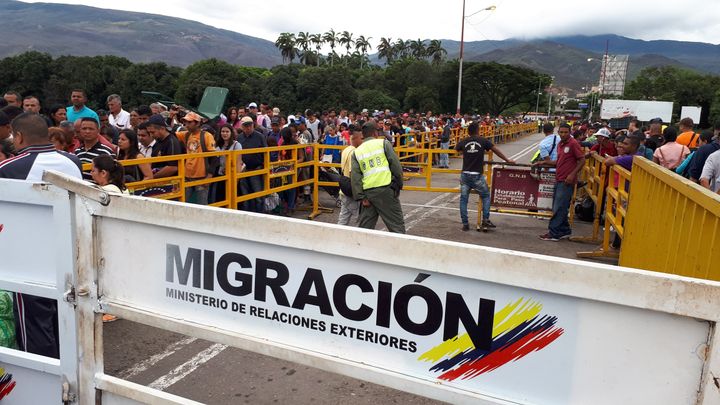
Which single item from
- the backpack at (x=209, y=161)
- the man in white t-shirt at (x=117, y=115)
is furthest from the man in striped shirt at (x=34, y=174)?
the man in white t-shirt at (x=117, y=115)

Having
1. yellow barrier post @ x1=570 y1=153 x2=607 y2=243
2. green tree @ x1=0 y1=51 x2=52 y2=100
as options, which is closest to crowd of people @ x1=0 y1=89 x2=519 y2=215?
yellow barrier post @ x1=570 y1=153 x2=607 y2=243

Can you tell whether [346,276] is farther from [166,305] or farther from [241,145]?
[241,145]

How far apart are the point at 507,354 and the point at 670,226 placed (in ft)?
10.7

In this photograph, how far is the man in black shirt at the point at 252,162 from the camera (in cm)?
929

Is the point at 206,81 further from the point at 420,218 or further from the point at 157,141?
the point at 157,141

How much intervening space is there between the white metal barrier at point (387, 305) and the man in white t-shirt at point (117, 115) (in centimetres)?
799

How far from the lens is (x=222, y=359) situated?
14.8 ft

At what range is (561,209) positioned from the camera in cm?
902

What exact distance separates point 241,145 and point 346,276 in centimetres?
807

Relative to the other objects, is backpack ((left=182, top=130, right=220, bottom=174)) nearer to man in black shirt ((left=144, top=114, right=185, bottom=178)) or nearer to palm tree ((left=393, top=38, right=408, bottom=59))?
man in black shirt ((left=144, top=114, right=185, bottom=178))

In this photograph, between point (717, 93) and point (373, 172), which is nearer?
point (373, 172)

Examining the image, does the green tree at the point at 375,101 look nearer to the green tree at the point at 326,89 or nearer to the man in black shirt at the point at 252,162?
the green tree at the point at 326,89

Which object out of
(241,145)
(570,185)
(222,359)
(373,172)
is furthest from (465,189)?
(222,359)

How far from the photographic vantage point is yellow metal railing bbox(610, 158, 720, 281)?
3.13m
